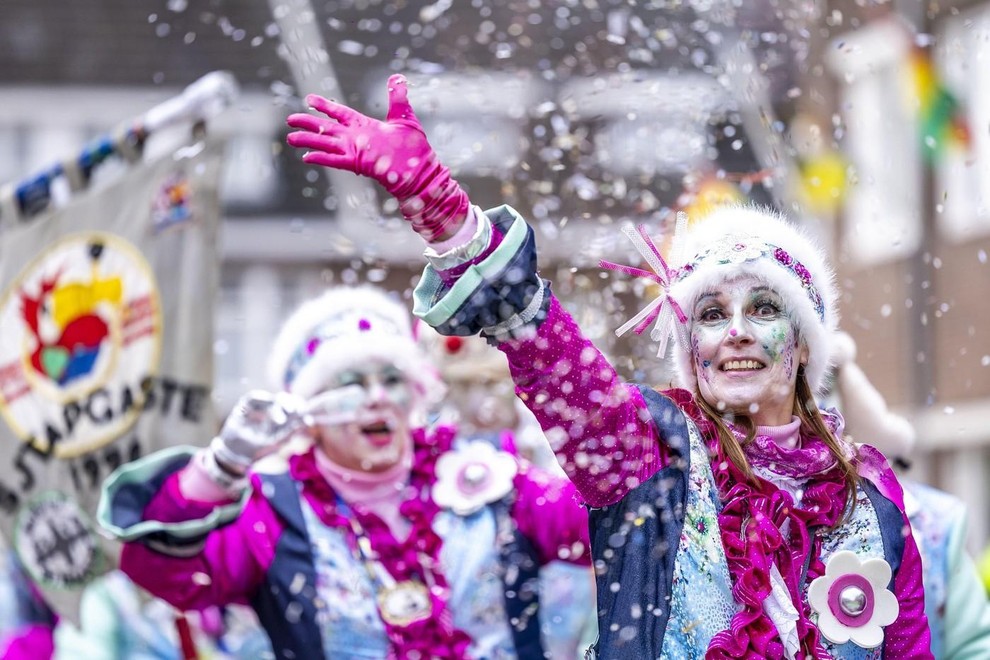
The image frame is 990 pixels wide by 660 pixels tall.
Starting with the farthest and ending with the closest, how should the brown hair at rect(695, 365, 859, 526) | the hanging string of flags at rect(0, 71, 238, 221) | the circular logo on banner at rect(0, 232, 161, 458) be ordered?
the hanging string of flags at rect(0, 71, 238, 221), the circular logo on banner at rect(0, 232, 161, 458), the brown hair at rect(695, 365, 859, 526)

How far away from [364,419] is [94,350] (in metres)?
1.18

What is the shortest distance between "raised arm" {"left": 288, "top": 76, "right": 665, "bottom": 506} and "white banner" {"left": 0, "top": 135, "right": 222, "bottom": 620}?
2.76 metres

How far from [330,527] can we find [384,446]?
11.6 inches

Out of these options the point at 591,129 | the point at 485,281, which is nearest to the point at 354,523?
the point at 485,281

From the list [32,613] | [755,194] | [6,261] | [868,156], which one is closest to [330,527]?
[32,613]

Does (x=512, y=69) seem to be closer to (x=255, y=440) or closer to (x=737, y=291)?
(x=255, y=440)

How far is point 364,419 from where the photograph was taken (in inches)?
180

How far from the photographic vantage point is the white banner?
5.13m

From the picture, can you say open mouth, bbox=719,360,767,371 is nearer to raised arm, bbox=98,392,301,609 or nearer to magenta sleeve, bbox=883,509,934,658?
magenta sleeve, bbox=883,509,934,658

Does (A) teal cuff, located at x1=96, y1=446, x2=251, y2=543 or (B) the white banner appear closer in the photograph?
(A) teal cuff, located at x1=96, y1=446, x2=251, y2=543

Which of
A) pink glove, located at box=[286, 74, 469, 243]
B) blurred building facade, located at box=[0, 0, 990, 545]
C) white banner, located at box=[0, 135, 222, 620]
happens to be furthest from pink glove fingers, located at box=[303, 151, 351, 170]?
blurred building facade, located at box=[0, 0, 990, 545]

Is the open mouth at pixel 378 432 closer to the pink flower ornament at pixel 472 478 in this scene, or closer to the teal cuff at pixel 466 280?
the pink flower ornament at pixel 472 478

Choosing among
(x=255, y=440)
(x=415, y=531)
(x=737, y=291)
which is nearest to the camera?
(x=737, y=291)

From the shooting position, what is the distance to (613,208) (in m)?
10.8
